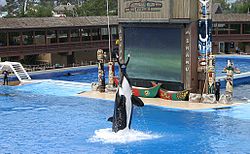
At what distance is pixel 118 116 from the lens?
16500 millimetres

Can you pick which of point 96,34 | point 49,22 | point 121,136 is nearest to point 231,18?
point 96,34

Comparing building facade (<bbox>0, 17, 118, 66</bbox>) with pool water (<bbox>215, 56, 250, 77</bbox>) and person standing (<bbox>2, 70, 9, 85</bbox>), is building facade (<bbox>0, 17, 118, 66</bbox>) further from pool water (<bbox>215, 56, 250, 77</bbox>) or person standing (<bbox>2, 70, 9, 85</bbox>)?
pool water (<bbox>215, 56, 250, 77</bbox>)

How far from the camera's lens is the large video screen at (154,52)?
82.4 ft

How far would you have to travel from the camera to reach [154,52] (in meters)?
26.1

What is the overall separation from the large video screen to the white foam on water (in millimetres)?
8014

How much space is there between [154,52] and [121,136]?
9.91 meters

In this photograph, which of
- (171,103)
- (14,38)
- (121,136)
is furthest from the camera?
(14,38)

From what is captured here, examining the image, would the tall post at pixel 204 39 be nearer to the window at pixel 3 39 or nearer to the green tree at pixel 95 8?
the window at pixel 3 39

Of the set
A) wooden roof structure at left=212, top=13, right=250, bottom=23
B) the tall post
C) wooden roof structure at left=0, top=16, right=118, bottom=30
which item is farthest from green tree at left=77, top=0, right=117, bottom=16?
the tall post

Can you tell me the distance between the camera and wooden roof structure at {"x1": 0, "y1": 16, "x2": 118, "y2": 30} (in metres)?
39.4

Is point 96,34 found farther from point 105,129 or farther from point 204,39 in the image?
point 105,129

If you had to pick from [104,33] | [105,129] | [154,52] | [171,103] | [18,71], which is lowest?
[105,129]

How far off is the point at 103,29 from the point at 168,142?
106 ft

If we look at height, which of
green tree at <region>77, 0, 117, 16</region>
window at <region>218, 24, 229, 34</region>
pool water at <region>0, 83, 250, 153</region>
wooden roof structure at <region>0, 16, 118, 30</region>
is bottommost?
pool water at <region>0, 83, 250, 153</region>
